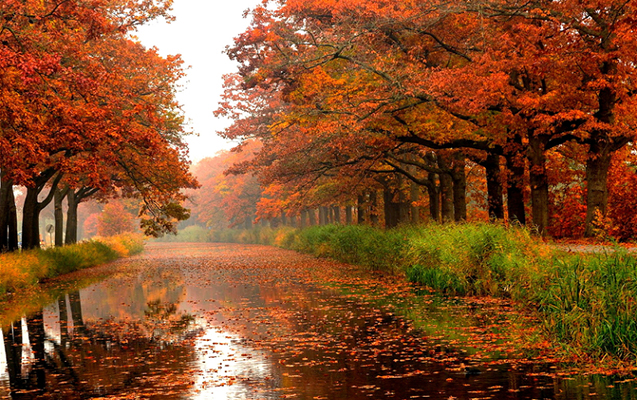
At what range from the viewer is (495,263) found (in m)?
17.6

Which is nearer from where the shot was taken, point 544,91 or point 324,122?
point 544,91

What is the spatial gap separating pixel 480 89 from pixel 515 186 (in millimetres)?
6550

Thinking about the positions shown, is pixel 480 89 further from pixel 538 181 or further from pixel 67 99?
pixel 67 99

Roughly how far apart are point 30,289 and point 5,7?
32.6ft

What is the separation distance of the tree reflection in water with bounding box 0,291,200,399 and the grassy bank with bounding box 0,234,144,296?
6.04 m

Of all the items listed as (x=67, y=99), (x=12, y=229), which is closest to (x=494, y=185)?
(x=67, y=99)

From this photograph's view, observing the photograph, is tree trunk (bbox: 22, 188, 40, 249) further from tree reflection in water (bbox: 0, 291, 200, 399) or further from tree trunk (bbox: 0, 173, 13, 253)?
tree reflection in water (bbox: 0, 291, 200, 399)

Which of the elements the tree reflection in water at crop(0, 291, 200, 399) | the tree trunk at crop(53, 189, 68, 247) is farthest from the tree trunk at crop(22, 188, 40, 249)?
the tree reflection in water at crop(0, 291, 200, 399)

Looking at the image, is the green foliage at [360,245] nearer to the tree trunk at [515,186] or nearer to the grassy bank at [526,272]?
the grassy bank at [526,272]

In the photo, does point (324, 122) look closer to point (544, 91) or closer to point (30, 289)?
point (544, 91)

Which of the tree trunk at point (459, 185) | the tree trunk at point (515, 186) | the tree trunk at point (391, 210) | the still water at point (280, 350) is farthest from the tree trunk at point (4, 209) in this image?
the tree trunk at point (515, 186)

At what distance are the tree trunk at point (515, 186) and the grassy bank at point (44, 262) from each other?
1791cm

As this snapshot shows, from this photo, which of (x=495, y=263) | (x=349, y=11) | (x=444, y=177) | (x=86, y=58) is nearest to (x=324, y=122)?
(x=349, y=11)

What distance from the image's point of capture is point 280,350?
11586 millimetres
